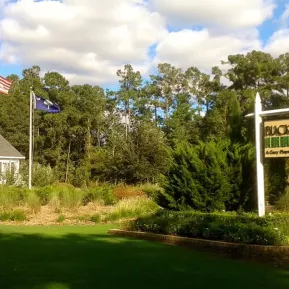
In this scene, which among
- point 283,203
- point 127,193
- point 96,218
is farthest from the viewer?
point 127,193

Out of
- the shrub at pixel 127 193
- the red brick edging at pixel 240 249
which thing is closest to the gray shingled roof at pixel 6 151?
the shrub at pixel 127 193

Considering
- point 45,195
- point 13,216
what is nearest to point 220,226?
point 13,216

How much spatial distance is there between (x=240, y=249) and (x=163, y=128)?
141ft

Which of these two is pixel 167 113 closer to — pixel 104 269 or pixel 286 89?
pixel 286 89

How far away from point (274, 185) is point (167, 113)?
41.6 meters

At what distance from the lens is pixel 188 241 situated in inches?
408

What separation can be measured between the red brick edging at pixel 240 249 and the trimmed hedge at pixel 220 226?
12.1 inches

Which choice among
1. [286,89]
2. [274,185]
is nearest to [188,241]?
[274,185]

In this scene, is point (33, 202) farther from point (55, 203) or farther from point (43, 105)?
point (43, 105)

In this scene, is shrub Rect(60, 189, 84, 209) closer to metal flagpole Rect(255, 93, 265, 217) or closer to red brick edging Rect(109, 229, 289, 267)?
red brick edging Rect(109, 229, 289, 267)

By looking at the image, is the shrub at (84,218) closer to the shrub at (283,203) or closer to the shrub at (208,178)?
the shrub at (208,178)

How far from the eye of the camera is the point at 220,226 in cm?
1027

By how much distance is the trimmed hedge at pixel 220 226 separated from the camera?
9.39 metres

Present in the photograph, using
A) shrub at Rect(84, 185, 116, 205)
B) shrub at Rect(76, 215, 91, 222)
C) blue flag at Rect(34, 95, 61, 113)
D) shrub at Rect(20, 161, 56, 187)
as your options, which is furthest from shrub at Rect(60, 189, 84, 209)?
shrub at Rect(20, 161, 56, 187)
